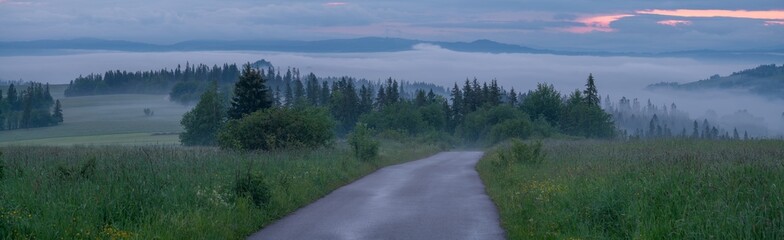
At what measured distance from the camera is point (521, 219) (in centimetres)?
1544

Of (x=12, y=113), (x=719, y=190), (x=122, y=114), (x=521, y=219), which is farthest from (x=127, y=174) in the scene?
(x=122, y=114)

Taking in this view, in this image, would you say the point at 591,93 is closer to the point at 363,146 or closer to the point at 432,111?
the point at 432,111

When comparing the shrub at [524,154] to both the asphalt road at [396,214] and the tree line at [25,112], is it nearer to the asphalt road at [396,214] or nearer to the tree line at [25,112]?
the asphalt road at [396,214]

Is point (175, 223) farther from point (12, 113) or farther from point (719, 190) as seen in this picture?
point (12, 113)

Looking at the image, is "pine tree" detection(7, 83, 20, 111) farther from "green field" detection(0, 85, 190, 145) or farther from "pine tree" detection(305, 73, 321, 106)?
"pine tree" detection(305, 73, 321, 106)

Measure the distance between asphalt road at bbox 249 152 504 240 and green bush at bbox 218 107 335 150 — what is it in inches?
→ 495

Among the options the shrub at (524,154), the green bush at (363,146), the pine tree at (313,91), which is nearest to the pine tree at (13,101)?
the green bush at (363,146)

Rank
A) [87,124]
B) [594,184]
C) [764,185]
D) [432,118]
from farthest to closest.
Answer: [432,118], [87,124], [594,184], [764,185]

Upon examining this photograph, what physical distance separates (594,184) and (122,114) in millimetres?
93610

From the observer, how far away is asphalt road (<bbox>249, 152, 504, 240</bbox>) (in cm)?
1427

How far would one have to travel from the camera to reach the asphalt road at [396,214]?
14273 millimetres

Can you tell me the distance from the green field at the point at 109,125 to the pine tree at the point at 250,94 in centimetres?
605

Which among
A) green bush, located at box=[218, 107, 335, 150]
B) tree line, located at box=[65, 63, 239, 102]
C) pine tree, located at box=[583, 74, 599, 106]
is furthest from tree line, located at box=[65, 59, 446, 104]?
green bush, located at box=[218, 107, 335, 150]

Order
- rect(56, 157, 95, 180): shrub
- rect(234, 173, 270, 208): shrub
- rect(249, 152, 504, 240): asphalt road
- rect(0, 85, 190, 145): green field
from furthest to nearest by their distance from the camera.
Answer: rect(0, 85, 190, 145): green field < rect(234, 173, 270, 208): shrub < rect(56, 157, 95, 180): shrub < rect(249, 152, 504, 240): asphalt road
